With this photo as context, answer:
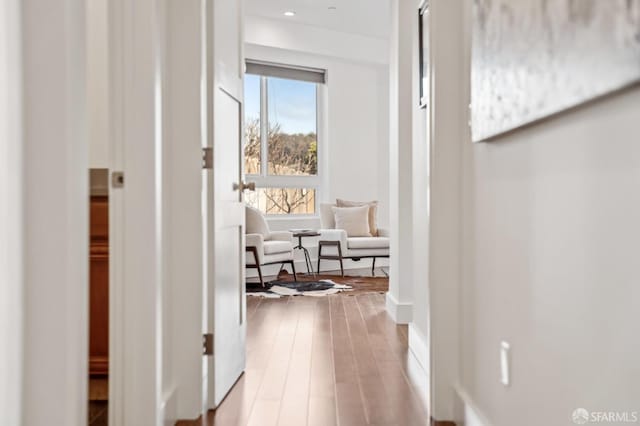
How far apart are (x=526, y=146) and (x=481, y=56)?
0.43m

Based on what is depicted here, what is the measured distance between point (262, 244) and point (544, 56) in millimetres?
4882

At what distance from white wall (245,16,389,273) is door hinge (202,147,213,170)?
5223mm

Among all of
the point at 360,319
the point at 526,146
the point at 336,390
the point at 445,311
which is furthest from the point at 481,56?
the point at 360,319

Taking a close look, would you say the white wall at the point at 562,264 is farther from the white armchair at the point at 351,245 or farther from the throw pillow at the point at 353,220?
the throw pillow at the point at 353,220

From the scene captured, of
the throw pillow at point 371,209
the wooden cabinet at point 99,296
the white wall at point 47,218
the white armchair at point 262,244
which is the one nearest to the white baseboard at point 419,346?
the wooden cabinet at point 99,296

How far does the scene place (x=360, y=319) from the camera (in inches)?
173

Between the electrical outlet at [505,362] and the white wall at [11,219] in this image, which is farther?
the electrical outlet at [505,362]

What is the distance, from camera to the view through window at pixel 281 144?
7.56 m

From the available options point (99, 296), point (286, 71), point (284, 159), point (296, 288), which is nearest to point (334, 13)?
point (286, 71)

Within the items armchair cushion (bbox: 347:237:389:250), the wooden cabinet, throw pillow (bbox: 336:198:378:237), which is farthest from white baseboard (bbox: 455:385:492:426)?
throw pillow (bbox: 336:198:378:237)

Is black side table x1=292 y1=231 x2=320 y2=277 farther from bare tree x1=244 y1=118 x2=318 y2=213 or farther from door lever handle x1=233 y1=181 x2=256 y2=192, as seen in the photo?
door lever handle x1=233 y1=181 x2=256 y2=192

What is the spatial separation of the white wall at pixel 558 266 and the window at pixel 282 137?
18.8ft

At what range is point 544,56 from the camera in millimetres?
1228

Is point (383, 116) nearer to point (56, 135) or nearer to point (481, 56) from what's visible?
point (481, 56)
